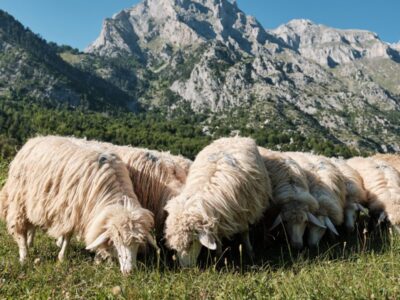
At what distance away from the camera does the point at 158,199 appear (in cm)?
739

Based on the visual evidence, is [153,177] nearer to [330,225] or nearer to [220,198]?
[220,198]

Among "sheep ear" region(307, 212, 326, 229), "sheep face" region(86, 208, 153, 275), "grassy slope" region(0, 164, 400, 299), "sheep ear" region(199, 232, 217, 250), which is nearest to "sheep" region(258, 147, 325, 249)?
"sheep ear" region(307, 212, 326, 229)

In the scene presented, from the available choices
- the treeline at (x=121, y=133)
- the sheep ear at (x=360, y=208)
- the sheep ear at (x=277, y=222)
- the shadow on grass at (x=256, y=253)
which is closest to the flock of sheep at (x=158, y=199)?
the sheep ear at (x=277, y=222)

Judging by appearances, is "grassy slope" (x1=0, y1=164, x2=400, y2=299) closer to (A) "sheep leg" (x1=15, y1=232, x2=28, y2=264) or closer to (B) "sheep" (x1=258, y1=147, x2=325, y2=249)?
(A) "sheep leg" (x1=15, y1=232, x2=28, y2=264)

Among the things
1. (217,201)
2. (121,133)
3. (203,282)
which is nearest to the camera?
(203,282)

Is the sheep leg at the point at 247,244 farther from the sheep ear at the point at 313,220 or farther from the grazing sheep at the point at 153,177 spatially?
the grazing sheep at the point at 153,177

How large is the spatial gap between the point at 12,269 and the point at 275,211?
4.75m

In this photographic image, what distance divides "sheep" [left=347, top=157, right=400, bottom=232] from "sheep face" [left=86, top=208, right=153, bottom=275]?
4.89 meters

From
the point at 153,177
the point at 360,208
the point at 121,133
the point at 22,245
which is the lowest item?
the point at 22,245

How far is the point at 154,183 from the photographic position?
7.55 m

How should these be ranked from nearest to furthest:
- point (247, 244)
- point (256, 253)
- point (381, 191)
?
point (247, 244) < point (256, 253) < point (381, 191)

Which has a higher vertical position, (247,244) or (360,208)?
(360,208)

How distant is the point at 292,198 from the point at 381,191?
Answer: 2.99 meters

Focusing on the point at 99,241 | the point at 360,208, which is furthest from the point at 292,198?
the point at 99,241
